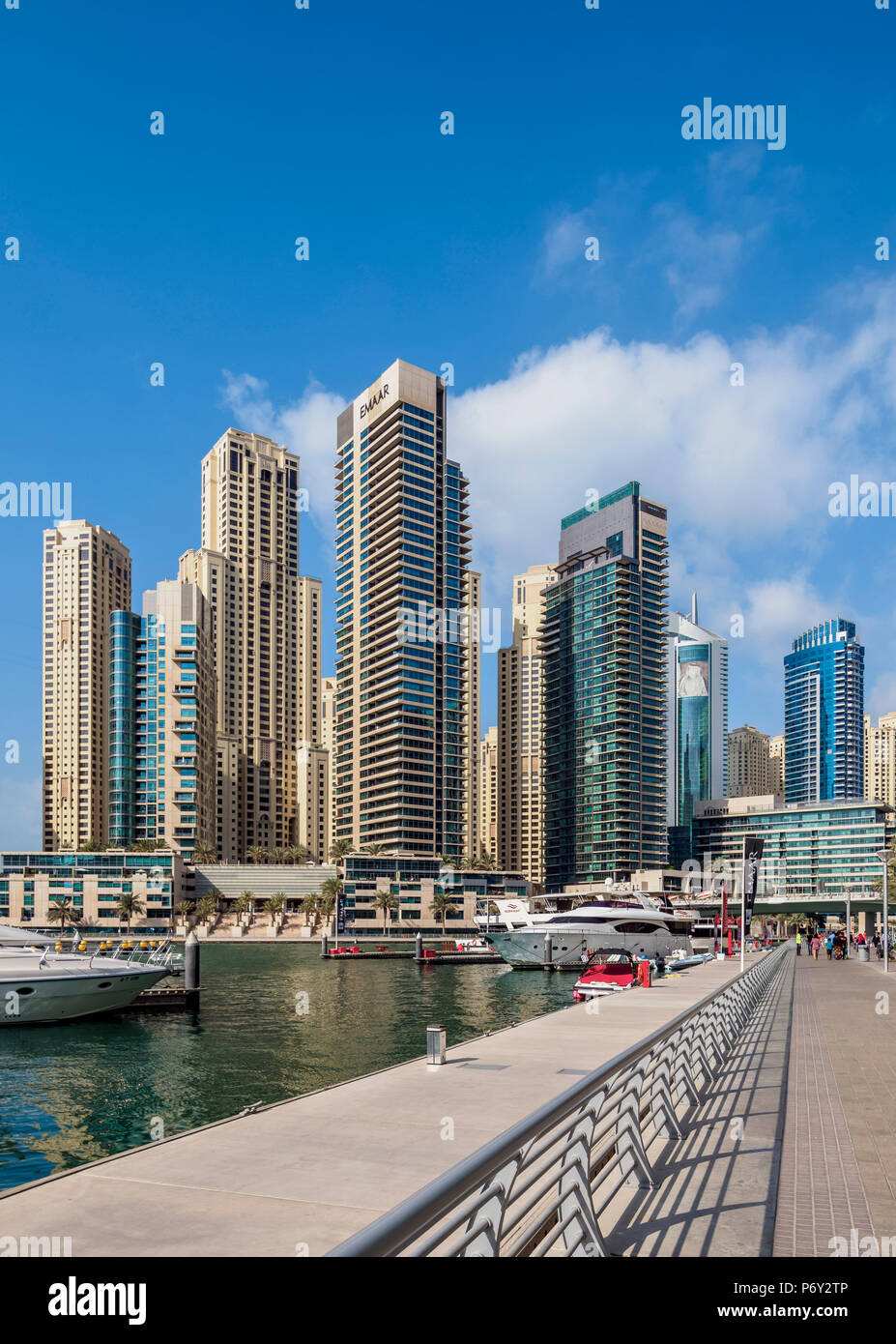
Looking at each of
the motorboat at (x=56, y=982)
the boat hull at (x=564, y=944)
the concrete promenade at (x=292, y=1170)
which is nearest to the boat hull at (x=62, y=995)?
the motorboat at (x=56, y=982)

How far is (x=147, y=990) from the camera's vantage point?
52.9m

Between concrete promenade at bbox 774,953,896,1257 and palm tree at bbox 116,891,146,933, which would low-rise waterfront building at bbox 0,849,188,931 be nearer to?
palm tree at bbox 116,891,146,933

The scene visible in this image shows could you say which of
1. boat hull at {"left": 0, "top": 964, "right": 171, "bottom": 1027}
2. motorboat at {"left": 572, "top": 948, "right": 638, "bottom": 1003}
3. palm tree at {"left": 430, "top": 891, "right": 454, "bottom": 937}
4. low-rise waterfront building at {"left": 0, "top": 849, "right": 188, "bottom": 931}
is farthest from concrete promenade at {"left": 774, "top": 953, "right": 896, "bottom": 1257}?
low-rise waterfront building at {"left": 0, "top": 849, "right": 188, "bottom": 931}

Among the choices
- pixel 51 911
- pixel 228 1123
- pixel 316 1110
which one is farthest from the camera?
pixel 51 911

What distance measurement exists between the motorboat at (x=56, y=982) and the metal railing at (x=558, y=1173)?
36279 millimetres

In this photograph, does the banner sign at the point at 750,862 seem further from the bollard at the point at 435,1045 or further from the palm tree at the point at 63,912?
the palm tree at the point at 63,912

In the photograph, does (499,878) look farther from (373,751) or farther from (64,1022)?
(64,1022)

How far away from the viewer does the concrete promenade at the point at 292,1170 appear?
881 cm

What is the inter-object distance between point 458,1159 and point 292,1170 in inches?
72.2

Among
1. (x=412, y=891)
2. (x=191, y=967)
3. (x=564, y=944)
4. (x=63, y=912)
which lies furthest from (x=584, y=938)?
(x=63, y=912)

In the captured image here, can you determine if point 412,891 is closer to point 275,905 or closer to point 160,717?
point 275,905

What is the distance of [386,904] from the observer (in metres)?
165
